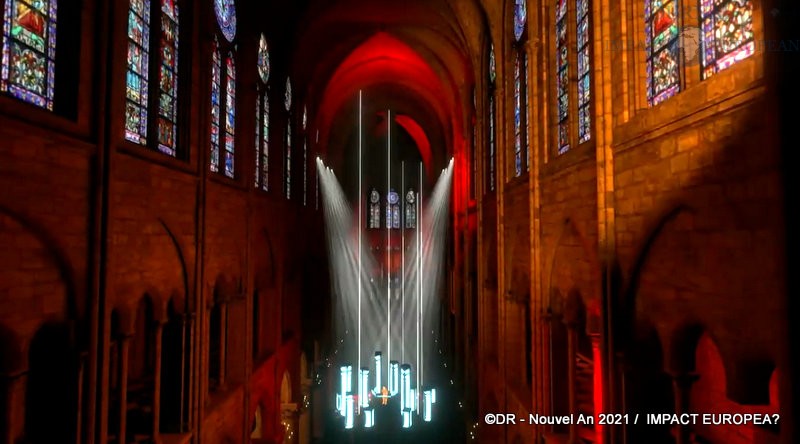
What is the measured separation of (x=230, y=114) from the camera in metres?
10.4

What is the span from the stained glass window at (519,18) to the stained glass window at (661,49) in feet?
17.8

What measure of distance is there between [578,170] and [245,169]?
24.6 feet

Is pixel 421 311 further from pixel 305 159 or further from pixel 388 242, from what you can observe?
pixel 305 159

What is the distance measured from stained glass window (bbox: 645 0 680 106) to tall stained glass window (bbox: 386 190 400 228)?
87.1ft

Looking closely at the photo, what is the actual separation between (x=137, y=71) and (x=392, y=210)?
1007 inches

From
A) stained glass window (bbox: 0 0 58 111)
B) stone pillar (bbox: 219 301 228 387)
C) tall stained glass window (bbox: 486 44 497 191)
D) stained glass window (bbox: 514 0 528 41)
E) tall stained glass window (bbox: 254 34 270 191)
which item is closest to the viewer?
stained glass window (bbox: 0 0 58 111)

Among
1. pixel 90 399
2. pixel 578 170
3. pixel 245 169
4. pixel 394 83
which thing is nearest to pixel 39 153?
pixel 90 399

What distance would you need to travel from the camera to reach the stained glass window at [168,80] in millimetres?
7473

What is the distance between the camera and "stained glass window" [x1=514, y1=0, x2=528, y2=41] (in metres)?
10.7

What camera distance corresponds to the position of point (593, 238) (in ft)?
21.4

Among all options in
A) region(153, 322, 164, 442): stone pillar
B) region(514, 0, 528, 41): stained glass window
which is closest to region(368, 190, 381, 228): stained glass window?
region(514, 0, 528, 41): stained glass window

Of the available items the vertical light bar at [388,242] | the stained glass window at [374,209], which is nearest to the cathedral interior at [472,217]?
the vertical light bar at [388,242]

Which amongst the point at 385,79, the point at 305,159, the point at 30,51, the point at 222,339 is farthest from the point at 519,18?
the point at 385,79

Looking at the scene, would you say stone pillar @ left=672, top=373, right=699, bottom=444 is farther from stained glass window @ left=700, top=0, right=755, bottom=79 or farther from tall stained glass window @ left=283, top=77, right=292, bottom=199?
tall stained glass window @ left=283, top=77, right=292, bottom=199
